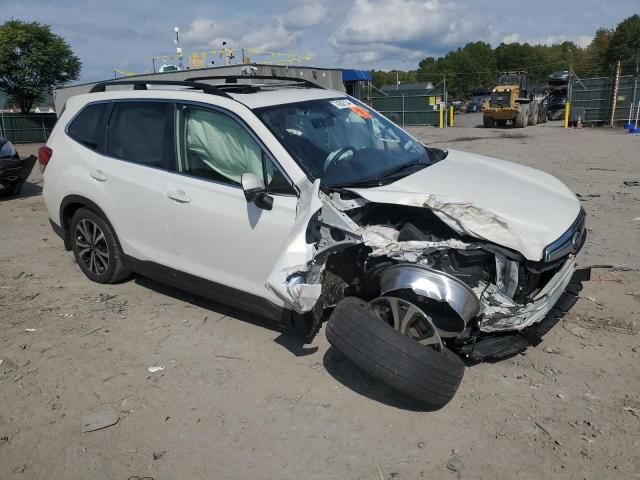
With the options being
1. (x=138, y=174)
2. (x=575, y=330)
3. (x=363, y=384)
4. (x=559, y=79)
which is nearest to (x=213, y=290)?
(x=138, y=174)

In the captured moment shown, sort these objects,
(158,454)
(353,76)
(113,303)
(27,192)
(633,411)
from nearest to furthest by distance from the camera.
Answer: (158,454) → (633,411) → (113,303) → (27,192) → (353,76)

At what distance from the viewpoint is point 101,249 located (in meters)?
5.20

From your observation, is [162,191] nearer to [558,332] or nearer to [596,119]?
[558,332]

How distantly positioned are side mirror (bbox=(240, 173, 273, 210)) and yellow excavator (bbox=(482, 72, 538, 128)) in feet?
81.0

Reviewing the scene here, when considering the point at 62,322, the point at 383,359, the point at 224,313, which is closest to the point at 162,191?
the point at 224,313

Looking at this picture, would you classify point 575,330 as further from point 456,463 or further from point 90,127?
point 90,127

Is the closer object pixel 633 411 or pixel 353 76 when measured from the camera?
pixel 633 411

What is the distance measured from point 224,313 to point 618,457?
3061mm

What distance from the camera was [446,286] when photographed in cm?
317

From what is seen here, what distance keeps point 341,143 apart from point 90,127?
2.50 metres

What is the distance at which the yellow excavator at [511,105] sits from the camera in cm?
2602

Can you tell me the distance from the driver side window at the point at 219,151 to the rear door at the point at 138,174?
0.48 ft

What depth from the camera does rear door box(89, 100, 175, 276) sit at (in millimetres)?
4398

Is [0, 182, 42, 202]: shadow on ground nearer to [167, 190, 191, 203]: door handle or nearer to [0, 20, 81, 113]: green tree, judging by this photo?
[167, 190, 191, 203]: door handle
